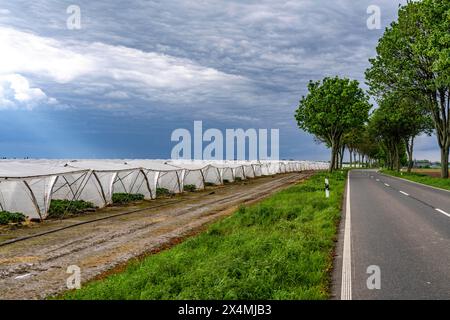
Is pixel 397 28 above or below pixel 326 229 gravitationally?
above

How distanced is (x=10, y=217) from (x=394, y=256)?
13.6m

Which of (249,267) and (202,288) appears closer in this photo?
(202,288)

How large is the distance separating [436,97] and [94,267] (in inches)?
1350

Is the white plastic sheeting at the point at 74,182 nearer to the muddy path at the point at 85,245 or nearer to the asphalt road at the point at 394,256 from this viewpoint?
the muddy path at the point at 85,245

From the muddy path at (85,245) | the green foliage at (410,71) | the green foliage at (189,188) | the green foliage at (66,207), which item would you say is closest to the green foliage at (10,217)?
the muddy path at (85,245)

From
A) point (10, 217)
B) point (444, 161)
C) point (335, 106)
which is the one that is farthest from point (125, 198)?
point (335, 106)

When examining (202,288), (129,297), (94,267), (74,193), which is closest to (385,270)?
(202,288)

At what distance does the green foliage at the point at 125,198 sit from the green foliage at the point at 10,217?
704 centimetres

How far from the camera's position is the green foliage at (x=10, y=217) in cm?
1501

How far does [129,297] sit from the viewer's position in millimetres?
6316

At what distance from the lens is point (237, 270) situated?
7160 mm

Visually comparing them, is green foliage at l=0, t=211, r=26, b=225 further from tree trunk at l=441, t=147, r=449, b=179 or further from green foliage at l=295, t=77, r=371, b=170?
green foliage at l=295, t=77, r=371, b=170

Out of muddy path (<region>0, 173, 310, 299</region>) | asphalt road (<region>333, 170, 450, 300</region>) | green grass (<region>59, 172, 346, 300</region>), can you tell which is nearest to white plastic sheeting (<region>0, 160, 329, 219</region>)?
muddy path (<region>0, 173, 310, 299</region>)
